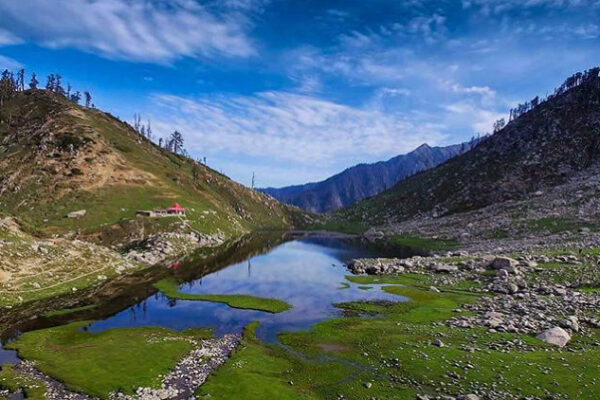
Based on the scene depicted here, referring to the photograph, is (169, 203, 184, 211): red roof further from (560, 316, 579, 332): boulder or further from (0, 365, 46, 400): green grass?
(560, 316, 579, 332): boulder

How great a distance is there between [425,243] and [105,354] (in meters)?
136

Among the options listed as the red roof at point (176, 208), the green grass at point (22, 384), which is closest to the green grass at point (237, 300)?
the green grass at point (22, 384)

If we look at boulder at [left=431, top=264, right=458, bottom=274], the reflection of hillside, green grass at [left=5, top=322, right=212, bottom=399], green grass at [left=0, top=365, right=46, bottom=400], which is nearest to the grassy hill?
the reflection of hillside

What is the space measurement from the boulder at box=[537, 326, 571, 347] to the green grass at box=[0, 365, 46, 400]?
49.9 metres

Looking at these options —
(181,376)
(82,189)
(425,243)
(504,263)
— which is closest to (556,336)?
(504,263)

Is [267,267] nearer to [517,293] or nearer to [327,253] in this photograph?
[327,253]

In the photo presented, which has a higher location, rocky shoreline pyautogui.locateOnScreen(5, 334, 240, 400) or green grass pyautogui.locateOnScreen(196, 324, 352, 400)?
green grass pyautogui.locateOnScreen(196, 324, 352, 400)

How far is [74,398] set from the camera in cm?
3253

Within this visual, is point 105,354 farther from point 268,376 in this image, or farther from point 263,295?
point 263,295

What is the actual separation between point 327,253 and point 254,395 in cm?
11221

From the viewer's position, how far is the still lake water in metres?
55.0

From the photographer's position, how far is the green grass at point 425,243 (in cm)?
13988

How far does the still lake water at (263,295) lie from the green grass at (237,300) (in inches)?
61.5

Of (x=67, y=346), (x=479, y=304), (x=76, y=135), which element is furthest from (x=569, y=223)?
(x=76, y=135)
